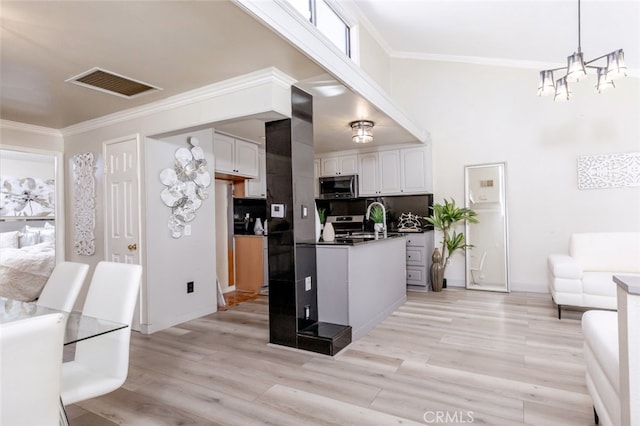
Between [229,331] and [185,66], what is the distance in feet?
7.88

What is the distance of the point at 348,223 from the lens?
246 inches

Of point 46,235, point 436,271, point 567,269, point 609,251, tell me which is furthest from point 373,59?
point 46,235

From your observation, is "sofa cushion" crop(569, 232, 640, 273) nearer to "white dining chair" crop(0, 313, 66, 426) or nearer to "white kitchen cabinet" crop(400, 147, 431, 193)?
A: "white kitchen cabinet" crop(400, 147, 431, 193)

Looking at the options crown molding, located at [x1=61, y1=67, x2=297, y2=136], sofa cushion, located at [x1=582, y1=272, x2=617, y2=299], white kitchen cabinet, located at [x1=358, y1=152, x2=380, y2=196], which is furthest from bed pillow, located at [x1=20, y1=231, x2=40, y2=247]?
sofa cushion, located at [x1=582, y1=272, x2=617, y2=299]

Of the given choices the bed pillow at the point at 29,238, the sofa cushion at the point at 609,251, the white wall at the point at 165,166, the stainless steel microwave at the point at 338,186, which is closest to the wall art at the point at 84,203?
the white wall at the point at 165,166

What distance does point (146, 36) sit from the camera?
6.96 ft

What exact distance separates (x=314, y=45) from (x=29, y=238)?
5.78 meters

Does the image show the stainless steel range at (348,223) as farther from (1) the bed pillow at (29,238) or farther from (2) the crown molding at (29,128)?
(1) the bed pillow at (29,238)

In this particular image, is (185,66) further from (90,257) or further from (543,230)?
(543,230)

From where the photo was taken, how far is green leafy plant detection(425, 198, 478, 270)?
16.4 feet

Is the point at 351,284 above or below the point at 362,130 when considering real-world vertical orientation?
below

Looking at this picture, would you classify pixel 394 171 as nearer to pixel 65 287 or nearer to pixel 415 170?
pixel 415 170

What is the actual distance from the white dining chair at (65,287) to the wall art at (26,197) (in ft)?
13.7

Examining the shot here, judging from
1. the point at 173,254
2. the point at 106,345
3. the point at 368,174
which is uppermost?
the point at 368,174
